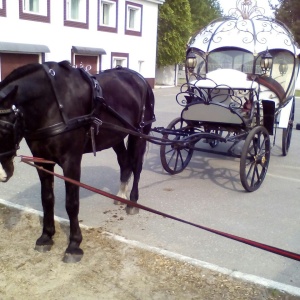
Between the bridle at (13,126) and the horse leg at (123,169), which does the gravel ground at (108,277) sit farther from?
the horse leg at (123,169)

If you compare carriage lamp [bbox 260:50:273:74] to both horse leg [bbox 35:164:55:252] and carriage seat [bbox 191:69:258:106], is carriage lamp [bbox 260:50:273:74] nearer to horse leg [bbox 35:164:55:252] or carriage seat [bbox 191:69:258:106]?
carriage seat [bbox 191:69:258:106]

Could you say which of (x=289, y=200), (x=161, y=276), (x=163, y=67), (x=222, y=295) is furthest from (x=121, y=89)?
(x=163, y=67)

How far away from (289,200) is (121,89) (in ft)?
10.1

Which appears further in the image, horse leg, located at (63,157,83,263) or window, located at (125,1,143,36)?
window, located at (125,1,143,36)

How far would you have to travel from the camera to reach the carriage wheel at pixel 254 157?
248 inches

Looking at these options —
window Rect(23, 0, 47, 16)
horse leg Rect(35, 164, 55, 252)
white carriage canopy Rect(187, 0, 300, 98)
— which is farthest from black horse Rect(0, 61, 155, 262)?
window Rect(23, 0, 47, 16)

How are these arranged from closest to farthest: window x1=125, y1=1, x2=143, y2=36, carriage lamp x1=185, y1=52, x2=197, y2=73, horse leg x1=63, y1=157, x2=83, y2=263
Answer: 1. horse leg x1=63, y1=157, x2=83, y2=263
2. carriage lamp x1=185, y1=52, x2=197, y2=73
3. window x1=125, y1=1, x2=143, y2=36

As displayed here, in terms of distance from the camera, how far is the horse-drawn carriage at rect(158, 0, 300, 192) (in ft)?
21.6

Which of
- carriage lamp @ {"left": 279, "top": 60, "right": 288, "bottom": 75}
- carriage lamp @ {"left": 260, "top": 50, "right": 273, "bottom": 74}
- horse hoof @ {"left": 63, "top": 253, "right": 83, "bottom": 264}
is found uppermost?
carriage lamp @ {"left": 260, "top": 50, "right": 273, "bottom": 74}

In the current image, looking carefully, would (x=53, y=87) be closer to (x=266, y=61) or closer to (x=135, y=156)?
(x=135, y=156)

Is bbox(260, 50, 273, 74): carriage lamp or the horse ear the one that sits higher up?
bbox(260, 50, 273, 74): carriage lamp

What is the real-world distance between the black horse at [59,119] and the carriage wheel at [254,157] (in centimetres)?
217

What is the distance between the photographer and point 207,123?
22.6 ft

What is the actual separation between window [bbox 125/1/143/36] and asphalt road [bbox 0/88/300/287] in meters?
17.4
